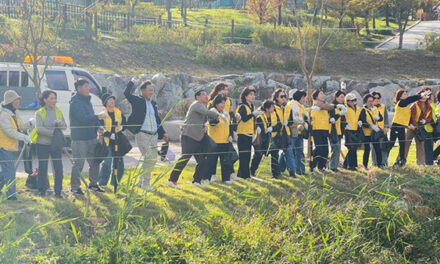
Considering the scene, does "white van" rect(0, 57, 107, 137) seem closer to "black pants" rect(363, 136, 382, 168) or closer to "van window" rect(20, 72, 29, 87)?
"van window" rect(20, 72, 29, 87)

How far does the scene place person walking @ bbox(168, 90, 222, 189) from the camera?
394 inches

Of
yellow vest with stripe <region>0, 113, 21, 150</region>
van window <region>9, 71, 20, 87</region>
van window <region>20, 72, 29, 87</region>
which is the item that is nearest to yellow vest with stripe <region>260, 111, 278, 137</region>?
yellow vest with stripe <region>0, 113, 21, 150</region>

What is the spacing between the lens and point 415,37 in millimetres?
33906

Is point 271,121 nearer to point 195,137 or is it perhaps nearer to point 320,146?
point 320,146

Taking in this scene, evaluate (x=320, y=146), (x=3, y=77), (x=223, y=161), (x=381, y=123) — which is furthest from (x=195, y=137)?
(x=3, y=77)

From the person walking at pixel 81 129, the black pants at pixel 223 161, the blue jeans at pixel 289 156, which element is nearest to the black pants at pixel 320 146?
the blue jeans at pixel 289 156

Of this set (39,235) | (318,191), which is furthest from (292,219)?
(39,235)

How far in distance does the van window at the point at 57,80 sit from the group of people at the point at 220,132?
4282mm

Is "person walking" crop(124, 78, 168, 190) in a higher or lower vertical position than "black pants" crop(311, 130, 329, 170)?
higher

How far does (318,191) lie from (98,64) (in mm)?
13322

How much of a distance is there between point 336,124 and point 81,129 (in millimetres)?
4577

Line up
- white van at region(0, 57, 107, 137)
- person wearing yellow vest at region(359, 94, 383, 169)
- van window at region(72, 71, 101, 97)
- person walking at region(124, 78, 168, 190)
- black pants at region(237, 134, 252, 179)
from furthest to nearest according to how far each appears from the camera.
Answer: van window at region(72, 71, 101, 97) → white van at region(0, 57, 107, 137) → person wearing yellow vest at region(359, 94, 383, 169) → black pants at region(237, 134, 252, 179) → person walking at region(124, 78, 168, 190)

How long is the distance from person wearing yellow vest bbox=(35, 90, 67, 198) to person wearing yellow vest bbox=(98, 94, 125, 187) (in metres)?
0.76

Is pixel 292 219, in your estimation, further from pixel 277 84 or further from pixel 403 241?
pixel 277 84
